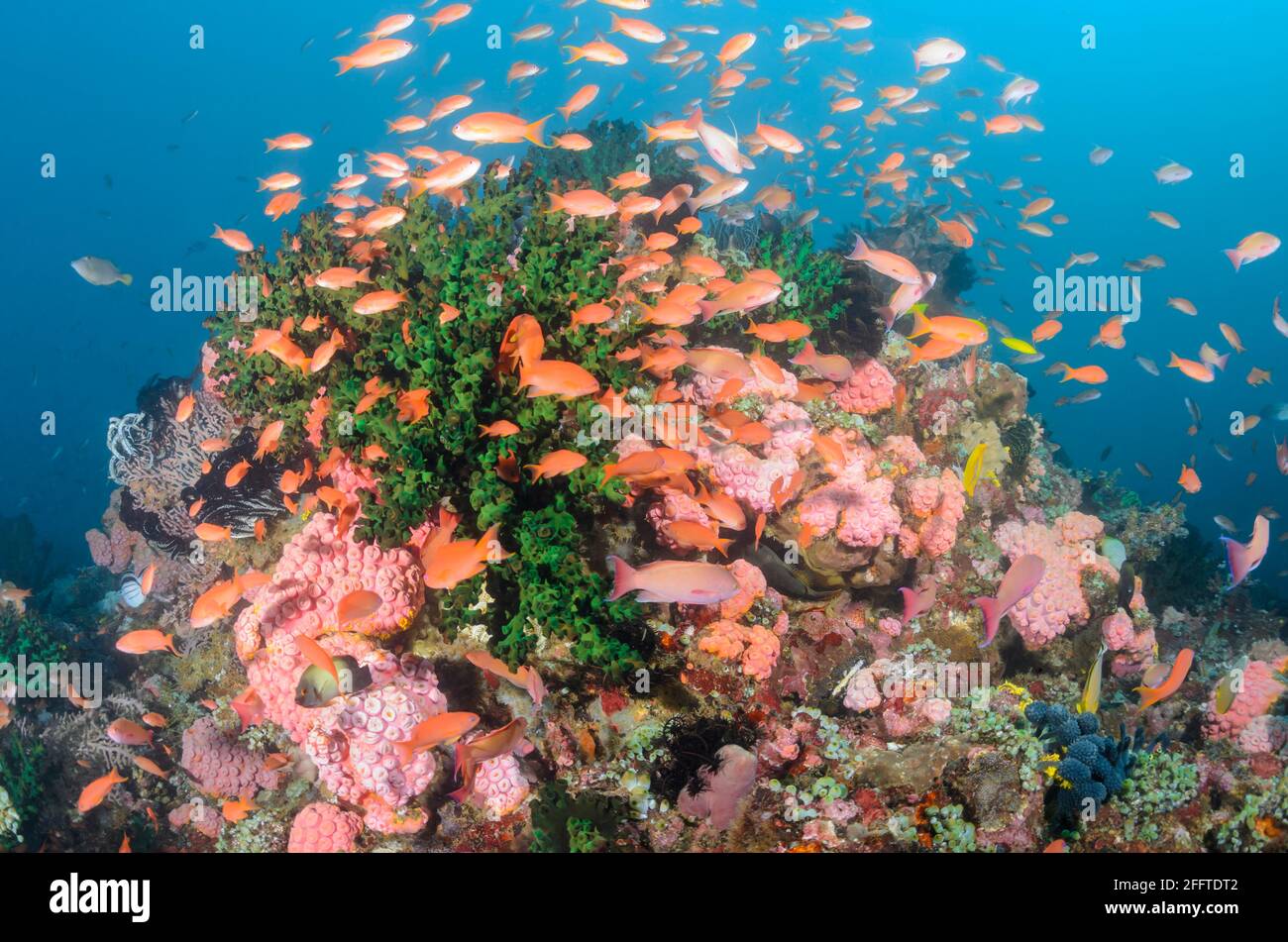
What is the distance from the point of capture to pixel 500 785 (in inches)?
173

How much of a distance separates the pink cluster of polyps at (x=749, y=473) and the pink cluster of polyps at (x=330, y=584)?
2522 mm

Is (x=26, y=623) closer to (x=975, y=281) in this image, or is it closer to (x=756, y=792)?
(x=756, y=792)

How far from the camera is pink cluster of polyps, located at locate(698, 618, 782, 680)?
4.77 metres

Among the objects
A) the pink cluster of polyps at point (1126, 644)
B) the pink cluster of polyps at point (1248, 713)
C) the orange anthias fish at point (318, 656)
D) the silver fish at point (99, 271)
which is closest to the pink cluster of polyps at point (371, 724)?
the orange anthias fish at point (318, 656)

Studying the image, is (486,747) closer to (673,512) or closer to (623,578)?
(623,578)

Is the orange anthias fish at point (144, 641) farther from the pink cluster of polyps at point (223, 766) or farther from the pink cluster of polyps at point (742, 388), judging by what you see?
the pink cluster of polyps at point (742, 388)

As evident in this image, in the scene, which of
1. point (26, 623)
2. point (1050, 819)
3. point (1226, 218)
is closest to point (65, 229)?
point (26, 623)

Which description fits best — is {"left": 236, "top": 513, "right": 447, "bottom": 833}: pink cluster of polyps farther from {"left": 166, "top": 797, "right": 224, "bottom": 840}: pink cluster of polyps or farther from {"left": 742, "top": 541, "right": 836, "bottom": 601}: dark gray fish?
{"left": 742, "top": 541, "right": 836, "bottom": 601}: dark gray fish

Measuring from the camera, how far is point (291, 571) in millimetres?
4844

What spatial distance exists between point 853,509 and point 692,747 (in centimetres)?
229

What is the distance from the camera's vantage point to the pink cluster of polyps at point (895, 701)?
494 cm

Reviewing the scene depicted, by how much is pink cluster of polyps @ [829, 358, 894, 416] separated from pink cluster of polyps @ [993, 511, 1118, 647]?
5.90 ft

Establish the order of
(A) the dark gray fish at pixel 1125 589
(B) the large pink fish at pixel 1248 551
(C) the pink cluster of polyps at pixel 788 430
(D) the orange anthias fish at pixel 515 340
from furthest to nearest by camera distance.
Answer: (A) the dark gray fish at pixel 1125 589
(C) the pink cluster of polyps at pixel 788 430
(B) the large pink fish at pixel 1248 551
(D) the orange anthias fish at pixel 515 340

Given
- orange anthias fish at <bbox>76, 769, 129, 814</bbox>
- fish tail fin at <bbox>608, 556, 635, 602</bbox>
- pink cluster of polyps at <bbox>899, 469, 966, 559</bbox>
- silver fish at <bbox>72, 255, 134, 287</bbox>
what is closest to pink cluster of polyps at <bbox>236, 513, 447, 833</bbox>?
fish tail fin at <bbox>608, 556, 635, 602</bbox>
